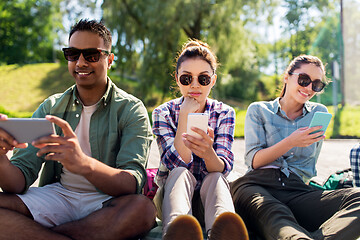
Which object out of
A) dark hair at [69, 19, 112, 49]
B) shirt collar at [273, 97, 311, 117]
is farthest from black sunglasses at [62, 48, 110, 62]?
shirt collar at [273, 97, 311, 117]

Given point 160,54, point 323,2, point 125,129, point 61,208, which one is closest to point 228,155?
point 125,129

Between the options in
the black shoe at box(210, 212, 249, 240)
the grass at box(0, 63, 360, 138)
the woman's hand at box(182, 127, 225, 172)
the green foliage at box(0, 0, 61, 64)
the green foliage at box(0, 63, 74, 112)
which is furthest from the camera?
the green foliage at box(0, 0, 61, 64)

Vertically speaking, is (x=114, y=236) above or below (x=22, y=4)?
below

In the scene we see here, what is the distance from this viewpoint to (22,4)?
34719 millimetres

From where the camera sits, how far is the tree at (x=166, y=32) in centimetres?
1556

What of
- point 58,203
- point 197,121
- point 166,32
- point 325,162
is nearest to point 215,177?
point 197,121

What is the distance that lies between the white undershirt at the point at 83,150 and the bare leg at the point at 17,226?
39 centimetres

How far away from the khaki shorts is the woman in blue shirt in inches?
40.0

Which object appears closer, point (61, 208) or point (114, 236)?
point (114, 236)

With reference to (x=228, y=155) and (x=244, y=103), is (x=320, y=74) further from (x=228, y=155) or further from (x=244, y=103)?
(x=244, y=103)

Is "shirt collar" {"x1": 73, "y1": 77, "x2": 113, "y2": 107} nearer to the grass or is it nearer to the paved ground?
the paved ground

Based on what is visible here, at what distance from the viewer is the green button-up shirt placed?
2295mm

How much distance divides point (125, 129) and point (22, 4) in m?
37.3

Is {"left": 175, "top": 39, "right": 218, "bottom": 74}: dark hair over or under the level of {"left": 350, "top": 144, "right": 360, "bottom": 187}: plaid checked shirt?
over
